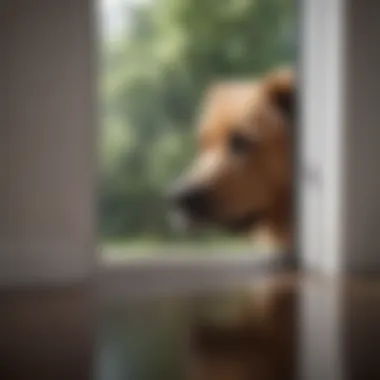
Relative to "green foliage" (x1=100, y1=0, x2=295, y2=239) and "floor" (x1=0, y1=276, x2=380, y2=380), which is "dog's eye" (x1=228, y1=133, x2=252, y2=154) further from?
"floor" (x1=0, y1=276, x2=380, y2=380)

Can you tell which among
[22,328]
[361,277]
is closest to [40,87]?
[22,328]

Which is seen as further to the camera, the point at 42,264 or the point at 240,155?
the point at 240,155

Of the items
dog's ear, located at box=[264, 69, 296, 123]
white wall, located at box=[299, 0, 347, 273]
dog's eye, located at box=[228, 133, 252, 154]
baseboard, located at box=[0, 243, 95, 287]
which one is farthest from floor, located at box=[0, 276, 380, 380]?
dog's ear, located at box=[264, 69, 296, 123]

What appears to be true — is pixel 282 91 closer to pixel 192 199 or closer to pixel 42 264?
pixel 192 199

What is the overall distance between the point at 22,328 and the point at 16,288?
0.54m

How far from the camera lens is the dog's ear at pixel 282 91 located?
2.42 m

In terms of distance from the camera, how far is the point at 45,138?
7.19 ft

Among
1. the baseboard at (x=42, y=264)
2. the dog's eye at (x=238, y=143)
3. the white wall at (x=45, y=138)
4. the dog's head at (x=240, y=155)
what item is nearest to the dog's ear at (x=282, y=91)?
the dog's head at (x=240, y=155)

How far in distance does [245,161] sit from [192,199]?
0.61 ft

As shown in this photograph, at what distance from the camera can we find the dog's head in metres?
2.36

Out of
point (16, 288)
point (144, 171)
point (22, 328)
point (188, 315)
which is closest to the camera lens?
point (22, 328)

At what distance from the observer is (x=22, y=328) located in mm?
1620

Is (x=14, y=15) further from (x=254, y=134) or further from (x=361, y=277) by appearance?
(x=361, y=277)

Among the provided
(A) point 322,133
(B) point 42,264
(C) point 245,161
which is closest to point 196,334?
(B) point 42,264
